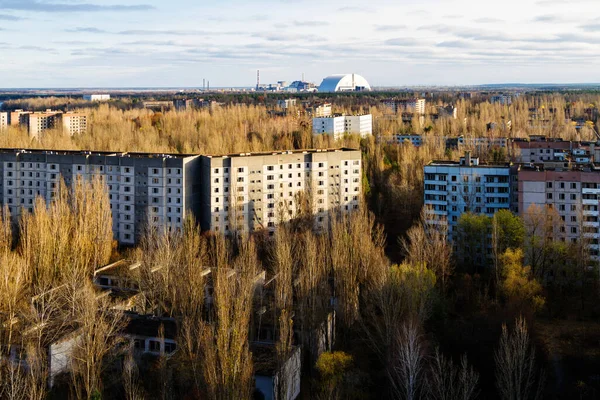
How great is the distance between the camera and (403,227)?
16234mm

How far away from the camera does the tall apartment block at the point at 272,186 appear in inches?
568

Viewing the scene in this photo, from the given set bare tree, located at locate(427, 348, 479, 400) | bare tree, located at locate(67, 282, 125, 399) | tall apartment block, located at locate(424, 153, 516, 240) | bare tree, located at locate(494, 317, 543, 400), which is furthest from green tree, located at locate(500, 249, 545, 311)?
bare tree, located at locate(67, 282, 125, 399)

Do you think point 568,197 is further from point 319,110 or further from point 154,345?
point 319,110

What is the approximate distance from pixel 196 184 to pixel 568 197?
8047mm

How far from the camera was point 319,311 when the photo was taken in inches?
345

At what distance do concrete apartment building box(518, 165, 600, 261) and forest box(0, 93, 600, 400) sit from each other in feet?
1.85

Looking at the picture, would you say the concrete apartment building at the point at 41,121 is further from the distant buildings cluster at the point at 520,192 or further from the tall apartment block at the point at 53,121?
the distant buildings cluster at the point at 520,192

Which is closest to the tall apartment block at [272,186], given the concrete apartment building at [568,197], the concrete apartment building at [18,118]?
the concrete apartment building at [568,197]

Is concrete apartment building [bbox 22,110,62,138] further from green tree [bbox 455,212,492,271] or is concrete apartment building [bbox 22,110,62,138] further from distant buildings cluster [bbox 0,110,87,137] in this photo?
green tree [bbox 455,212,492,271]

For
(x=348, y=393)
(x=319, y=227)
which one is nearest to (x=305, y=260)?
(x=348, y=393)

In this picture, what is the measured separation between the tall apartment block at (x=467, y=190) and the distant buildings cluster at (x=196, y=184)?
2863 mm

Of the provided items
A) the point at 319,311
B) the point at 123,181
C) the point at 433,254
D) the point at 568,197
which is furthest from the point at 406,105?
the point at 319,311

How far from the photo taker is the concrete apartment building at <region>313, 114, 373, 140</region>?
98.3 feet

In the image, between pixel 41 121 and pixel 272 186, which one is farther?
pixel 41 121
